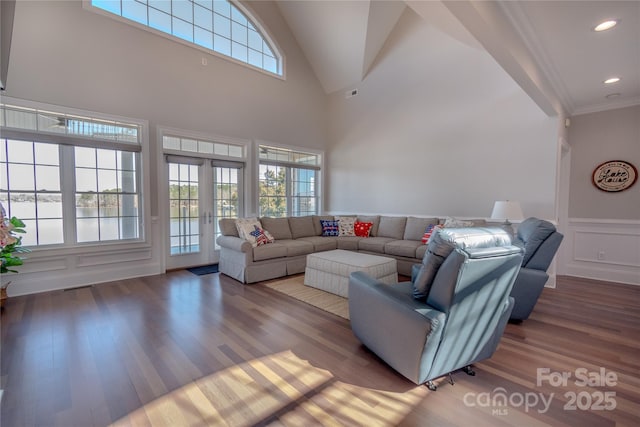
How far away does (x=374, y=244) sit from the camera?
4.90 meters

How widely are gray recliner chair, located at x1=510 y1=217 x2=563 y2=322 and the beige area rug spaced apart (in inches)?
66.9

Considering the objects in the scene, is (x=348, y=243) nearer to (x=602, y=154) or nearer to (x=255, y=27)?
(x=602, y=154)

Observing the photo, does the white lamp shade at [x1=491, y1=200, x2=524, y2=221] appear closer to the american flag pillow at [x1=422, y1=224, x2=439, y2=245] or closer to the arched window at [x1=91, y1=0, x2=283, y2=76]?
the american flag pillow at [x1=422, y1=224, x2=439, y2=245]

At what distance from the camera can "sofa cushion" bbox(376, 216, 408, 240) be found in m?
5.21

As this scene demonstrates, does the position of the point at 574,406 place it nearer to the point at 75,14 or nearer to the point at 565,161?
the point at 565,161

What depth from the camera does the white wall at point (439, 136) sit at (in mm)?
4223

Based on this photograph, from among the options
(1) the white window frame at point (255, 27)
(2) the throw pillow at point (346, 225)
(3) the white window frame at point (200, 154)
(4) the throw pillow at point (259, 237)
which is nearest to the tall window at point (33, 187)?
(3) the white window frame at point (200, 154)

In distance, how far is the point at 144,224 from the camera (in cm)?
450

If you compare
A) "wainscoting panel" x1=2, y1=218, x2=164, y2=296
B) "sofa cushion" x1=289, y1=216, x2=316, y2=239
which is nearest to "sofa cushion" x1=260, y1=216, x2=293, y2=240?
"sofa cushion" x1=289, y1=216, x2=316, y2=239

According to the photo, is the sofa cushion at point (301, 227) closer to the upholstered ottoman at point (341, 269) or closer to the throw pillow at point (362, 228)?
the throw pillow at point (362, 228)

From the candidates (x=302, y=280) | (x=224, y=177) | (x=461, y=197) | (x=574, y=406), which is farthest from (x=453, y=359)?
(x=224, y=177)

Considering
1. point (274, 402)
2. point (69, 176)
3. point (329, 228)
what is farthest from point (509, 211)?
point (69, 176)

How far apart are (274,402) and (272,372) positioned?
0.98 feet

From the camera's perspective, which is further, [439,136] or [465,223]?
[439,136]
